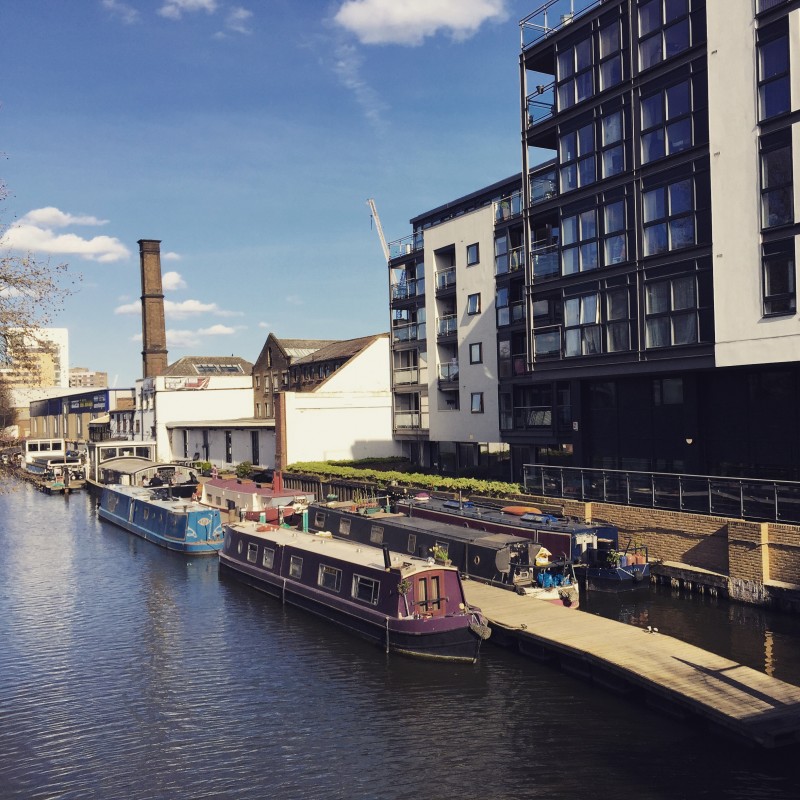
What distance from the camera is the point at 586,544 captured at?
29.3 meters

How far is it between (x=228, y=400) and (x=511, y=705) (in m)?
69.5

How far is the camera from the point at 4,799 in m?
16.2

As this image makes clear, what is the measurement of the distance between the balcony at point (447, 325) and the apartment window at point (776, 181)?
23.3 meters

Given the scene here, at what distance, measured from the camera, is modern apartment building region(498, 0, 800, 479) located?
27.7 meters

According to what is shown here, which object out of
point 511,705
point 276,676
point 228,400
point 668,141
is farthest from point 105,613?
point 228,400

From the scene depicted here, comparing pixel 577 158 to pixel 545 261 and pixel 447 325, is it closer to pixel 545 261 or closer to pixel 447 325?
pixel 545 261

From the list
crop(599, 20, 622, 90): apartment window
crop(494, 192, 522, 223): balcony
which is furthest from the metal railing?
crop(599, 20, 622, 90): apartment window

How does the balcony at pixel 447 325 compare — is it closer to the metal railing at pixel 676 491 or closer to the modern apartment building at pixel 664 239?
the modern apartment building at pixel 664 239

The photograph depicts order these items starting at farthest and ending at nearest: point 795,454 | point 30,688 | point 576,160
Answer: point 576,160
point 795,454
point 30,688

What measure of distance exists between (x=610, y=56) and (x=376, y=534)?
21911 millimetres

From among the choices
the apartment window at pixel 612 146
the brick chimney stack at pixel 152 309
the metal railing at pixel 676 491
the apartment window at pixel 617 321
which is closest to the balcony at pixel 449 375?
the metal railing at pixel 676 491

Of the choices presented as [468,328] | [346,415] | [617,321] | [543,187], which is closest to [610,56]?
[543,187]

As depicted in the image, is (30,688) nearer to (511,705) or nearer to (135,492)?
(511,705)

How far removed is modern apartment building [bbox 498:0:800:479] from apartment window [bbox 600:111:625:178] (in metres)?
0.07
